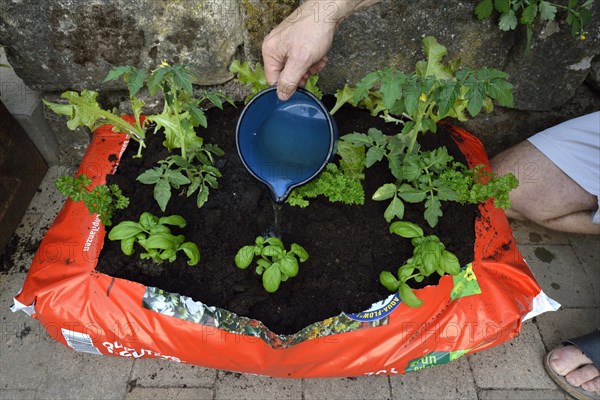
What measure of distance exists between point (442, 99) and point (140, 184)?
1039 millimetres

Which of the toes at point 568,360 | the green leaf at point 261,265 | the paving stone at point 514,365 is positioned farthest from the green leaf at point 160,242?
the toes at point 568,360

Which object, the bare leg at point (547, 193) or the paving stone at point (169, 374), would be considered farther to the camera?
the bare leg at point (547, 193)

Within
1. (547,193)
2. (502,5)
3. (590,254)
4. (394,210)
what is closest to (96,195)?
(394,210)

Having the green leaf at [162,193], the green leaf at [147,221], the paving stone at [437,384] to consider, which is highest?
the green leaf at [162,193]

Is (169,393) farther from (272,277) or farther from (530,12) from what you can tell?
(530,12)

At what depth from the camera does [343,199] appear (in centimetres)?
162

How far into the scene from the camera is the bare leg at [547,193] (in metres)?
1.91

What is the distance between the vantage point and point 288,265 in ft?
4.60

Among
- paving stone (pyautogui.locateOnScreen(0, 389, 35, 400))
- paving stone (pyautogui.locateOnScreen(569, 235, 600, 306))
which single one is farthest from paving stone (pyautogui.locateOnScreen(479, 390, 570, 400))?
paving stone (pyautogui.locateOnScreen(0, 389, 35, 400))

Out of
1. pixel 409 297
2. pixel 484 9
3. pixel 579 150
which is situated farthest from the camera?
pixel 579 150

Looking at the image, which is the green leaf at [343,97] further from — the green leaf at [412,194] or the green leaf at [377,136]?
the green leaf at [412,194]

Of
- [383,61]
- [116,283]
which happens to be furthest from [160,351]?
[383,61]

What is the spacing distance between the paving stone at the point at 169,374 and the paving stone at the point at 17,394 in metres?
0.35

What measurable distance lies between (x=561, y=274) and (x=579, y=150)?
0.53 m
